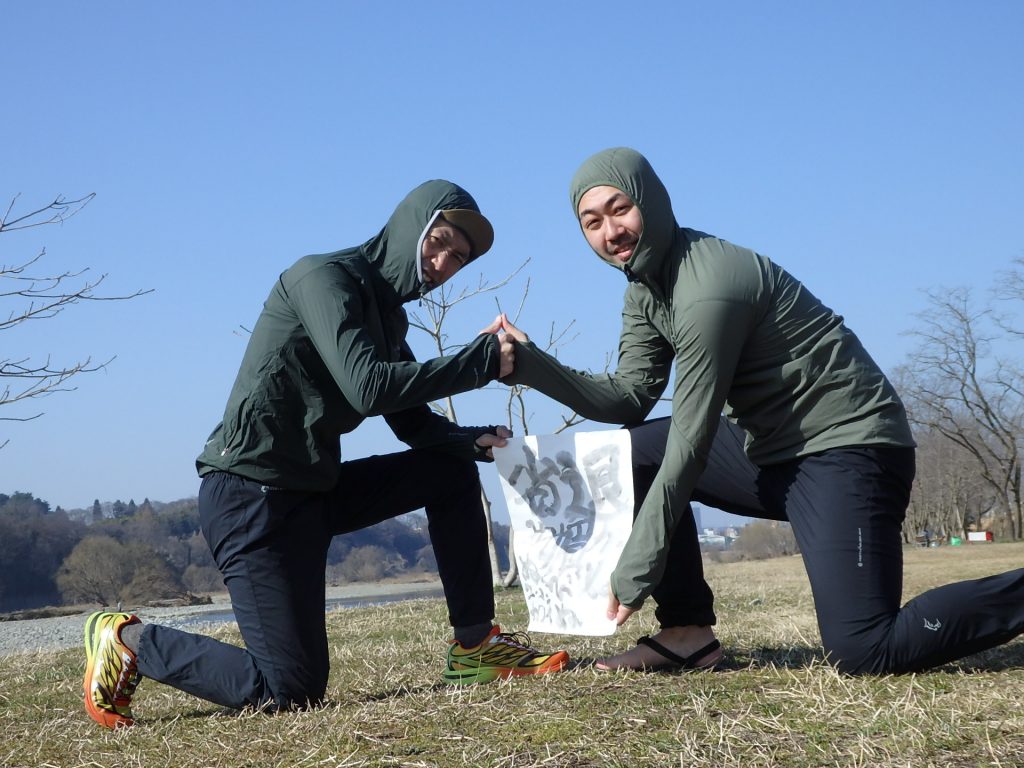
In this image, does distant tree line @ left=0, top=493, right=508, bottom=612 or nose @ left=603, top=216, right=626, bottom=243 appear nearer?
nose @ left=603, top=216, right=626, bottom=243

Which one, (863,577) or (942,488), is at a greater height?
(863,577)

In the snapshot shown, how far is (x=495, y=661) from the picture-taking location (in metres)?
3.96

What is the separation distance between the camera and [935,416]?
1702 inches

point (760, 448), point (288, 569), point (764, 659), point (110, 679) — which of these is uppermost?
point (760, 448)

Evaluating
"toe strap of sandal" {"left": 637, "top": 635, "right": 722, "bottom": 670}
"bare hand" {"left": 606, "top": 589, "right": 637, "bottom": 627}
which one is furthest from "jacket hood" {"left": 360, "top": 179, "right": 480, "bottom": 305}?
"toe strap of sandal" {"left": 637, "top": 635, "right": 722, "bottom": 670}

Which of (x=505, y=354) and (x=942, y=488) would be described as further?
(x=942, y=488)

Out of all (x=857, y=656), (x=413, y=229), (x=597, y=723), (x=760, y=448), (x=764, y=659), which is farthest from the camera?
(x=764, y=659)

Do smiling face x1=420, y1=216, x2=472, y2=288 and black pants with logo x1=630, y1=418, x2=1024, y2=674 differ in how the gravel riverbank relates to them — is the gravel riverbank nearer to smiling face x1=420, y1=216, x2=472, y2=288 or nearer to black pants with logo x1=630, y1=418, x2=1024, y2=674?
smiling face x1=420, y1=216, x2=472, y2=288

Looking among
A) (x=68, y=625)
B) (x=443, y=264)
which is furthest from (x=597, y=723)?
(x=68, y=625)

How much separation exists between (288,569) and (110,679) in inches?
29.8

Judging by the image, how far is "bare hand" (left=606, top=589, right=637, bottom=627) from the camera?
11.8 feet

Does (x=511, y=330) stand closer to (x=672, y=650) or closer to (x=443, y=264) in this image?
(x=443, y=264)

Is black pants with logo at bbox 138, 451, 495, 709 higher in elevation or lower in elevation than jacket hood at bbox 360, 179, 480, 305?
lower

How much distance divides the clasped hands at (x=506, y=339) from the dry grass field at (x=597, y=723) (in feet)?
4.02
